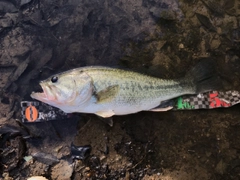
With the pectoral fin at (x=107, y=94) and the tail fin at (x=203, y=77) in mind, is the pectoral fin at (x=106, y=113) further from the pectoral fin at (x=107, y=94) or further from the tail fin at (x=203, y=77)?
the tail fin at (x=203, y=77)

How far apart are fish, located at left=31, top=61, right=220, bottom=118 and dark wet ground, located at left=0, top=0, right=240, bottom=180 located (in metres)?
0.23

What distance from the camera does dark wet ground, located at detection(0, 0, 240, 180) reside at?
145 inches

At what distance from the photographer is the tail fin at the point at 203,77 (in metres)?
3.62

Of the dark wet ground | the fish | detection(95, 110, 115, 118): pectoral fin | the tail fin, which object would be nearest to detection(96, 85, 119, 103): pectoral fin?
the fish

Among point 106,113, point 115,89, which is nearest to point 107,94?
point 115,89

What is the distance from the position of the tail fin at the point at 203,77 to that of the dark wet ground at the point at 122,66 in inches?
8.9

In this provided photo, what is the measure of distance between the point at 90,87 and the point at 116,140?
847 millimetres

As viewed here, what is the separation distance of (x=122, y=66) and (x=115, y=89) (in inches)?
21.2

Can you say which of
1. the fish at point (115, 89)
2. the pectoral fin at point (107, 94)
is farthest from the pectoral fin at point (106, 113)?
the pectoral fin at point (107, 94)

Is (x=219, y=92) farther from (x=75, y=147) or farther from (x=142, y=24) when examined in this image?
(x=75, y=147)

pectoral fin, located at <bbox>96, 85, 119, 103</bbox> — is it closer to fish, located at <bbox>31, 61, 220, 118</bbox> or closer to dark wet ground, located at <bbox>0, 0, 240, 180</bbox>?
fish, located at <bbox>31, 61, 220, 118</bbox>

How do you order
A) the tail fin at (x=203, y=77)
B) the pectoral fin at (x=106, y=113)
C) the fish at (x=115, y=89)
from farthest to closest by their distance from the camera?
the tail fin at (x=203, y=77) < the pectoral fin at (x=106, y=113) < the fish at (x=115, y=89)

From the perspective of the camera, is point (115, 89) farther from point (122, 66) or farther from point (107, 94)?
point (122, 66)

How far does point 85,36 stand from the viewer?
13.0 feet
